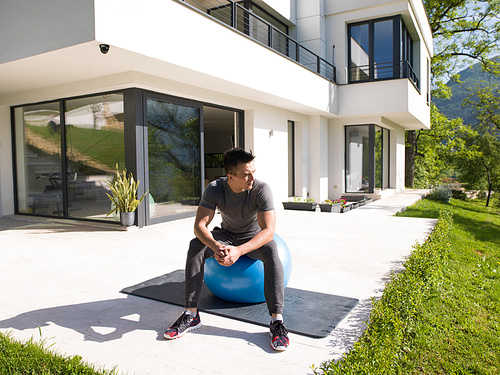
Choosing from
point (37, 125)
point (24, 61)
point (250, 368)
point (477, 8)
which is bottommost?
point (250, 368)

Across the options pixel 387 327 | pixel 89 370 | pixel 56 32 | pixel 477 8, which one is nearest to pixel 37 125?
pixel 56 32

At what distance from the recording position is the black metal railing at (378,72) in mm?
12984

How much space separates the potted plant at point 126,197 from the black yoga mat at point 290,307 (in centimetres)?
350

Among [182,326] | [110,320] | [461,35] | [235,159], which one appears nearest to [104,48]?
[235,159]

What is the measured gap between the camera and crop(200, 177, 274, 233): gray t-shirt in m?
3.17

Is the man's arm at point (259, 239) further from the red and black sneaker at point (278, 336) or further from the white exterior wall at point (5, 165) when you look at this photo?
the white exterior wall at point (5, 165)

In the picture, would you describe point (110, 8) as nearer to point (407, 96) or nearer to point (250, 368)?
point (250, 368)

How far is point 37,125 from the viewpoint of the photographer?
895 cm

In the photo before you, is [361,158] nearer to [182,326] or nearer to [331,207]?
[331,207]

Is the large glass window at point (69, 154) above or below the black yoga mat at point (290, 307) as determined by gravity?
above

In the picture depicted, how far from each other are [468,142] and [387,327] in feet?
82.5

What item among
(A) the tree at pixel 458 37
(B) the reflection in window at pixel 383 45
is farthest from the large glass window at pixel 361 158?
(A) the tree at pixel 458 37

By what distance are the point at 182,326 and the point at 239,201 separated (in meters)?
1.06

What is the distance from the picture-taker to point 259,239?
3.01 m
